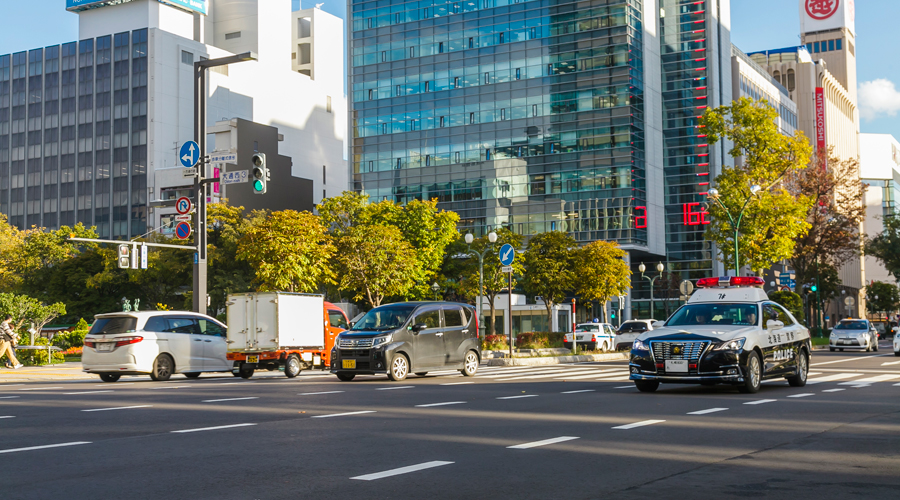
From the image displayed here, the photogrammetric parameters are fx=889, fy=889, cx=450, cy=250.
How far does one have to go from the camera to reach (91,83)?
350 feet

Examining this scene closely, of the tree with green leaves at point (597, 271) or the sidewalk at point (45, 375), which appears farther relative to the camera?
the tree with green leaves at point (597, 271)

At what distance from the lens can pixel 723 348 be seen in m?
14.5

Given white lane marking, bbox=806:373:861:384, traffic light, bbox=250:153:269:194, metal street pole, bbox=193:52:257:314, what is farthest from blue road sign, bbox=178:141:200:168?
white lane marking, bbox=806:373:861:384

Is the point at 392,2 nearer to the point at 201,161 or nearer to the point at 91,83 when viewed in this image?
the point at 91,83

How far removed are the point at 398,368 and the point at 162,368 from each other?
244 inches

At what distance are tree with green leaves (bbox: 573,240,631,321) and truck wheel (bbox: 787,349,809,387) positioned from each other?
3424cm

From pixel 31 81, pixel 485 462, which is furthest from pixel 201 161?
pixel 31 81

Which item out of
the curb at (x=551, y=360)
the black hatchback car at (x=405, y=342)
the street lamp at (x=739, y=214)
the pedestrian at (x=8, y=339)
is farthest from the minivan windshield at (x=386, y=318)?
the street lamp at (x=739, y=214)

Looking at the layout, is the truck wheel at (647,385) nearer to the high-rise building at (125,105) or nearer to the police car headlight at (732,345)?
the police car headlight at (732,345)

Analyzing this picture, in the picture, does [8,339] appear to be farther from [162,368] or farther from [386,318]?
[386,318]

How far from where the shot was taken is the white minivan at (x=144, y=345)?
2088cm

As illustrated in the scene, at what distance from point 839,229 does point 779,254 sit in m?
12.1

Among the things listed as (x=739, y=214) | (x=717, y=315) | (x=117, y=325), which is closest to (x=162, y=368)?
(x=117, y=325)

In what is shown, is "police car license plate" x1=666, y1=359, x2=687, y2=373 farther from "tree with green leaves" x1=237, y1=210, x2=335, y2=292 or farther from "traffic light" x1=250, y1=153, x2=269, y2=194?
"tree with green leaves" x1=237, y1=210, x2=335, y2=292
